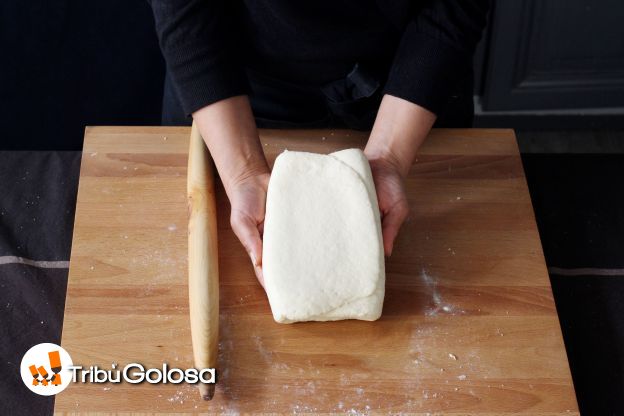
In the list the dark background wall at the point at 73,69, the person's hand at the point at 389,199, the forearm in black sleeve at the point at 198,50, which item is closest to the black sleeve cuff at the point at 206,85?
the forearm in black sleeve at the point at 198,50

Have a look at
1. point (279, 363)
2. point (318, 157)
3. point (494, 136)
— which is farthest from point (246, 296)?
point (494, 136)

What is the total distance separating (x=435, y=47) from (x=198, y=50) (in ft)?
1.09

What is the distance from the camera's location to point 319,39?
100 centimetres

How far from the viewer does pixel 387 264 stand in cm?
95

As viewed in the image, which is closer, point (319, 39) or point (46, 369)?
point (46, 369)

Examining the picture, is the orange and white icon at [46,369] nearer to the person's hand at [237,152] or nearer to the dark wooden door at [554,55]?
the person's hand at [237,152]

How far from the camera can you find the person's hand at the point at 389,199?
0.92 m

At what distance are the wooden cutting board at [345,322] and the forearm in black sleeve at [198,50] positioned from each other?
0.14 metres

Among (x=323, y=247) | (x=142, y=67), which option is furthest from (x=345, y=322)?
(x=142, y=67)

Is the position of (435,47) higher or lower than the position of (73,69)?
higher

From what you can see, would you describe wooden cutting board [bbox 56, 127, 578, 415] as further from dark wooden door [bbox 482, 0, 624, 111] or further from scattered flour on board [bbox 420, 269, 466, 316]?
dark wooden door [bbox 482, 0, 624, 111]

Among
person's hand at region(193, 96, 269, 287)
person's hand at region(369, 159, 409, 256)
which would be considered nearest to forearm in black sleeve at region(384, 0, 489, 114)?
person's hand at region(369, 159, 409, 256)

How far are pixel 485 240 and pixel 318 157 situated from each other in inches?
10.6

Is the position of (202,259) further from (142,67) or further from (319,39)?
(142,67)
